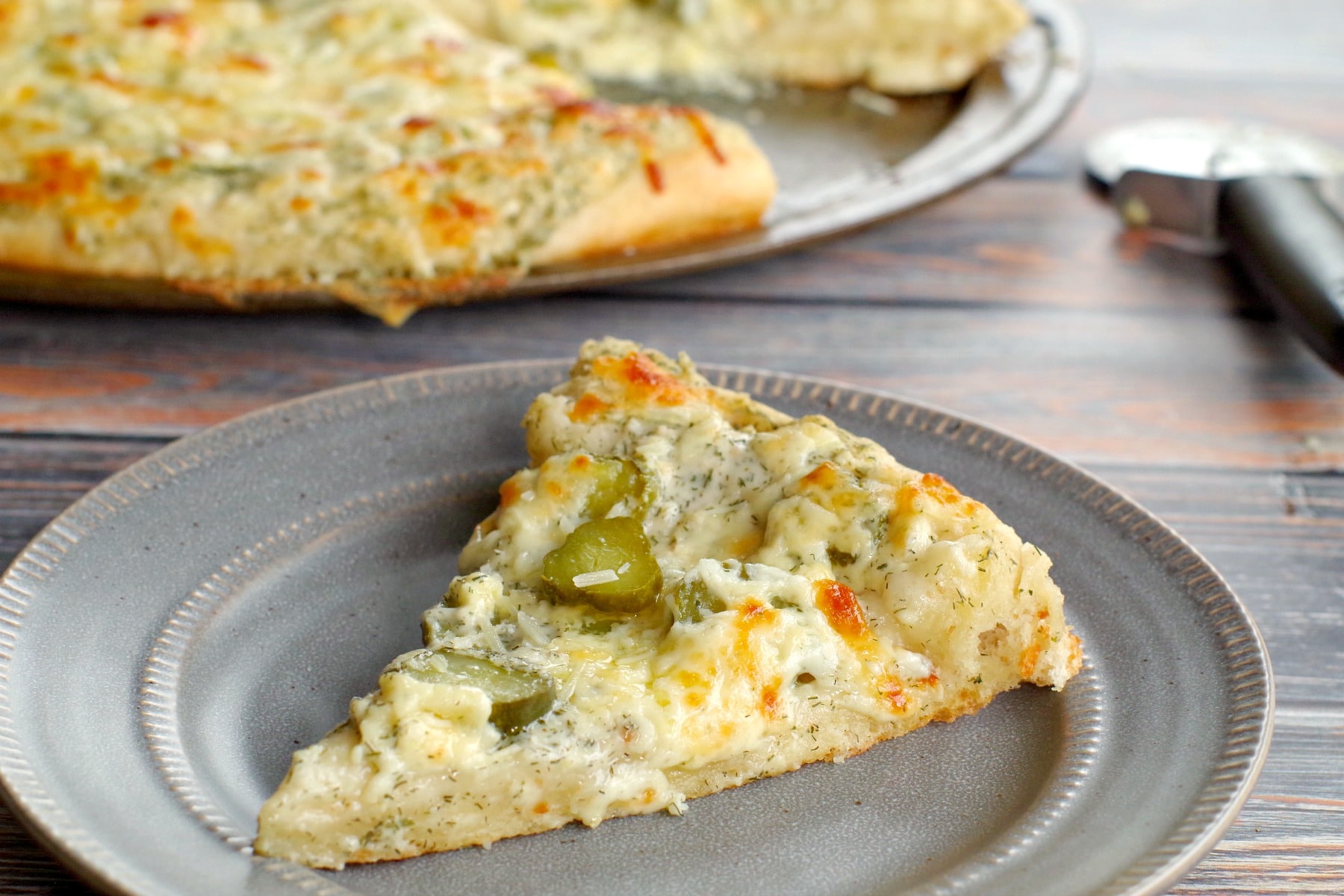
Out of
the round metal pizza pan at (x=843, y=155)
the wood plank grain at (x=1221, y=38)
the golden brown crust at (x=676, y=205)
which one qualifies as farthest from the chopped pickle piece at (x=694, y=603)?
the wood plank grain at (x=1221, y=38)

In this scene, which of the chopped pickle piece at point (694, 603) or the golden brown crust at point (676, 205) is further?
the golden brown crust at point (676, 205)

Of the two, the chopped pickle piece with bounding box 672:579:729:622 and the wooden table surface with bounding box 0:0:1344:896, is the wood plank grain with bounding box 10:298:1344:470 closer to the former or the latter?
the wooden table surface with bounding box 0:0:1344:896

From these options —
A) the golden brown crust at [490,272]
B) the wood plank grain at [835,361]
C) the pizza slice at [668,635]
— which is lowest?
the wood plank grain at [835,361]

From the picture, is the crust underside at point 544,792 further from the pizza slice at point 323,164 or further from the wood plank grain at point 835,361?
the pizza slice at point 323,164

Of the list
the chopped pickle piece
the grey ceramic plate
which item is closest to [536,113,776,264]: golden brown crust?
the grey ceramic plate

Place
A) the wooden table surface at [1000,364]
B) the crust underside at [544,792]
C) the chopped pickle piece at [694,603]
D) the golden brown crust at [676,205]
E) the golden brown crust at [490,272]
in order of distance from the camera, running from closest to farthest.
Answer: the crust underside at [544,792] < the chopped pickle piece at [694,603] < the wooden table surface at [1000,364] < the golden brown crust at [490,272] < the golden brown crust at [676,205]

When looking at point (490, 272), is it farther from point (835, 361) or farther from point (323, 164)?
point (835, 361)

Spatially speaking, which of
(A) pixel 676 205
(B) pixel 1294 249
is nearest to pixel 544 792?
(A) pixel 676 205
